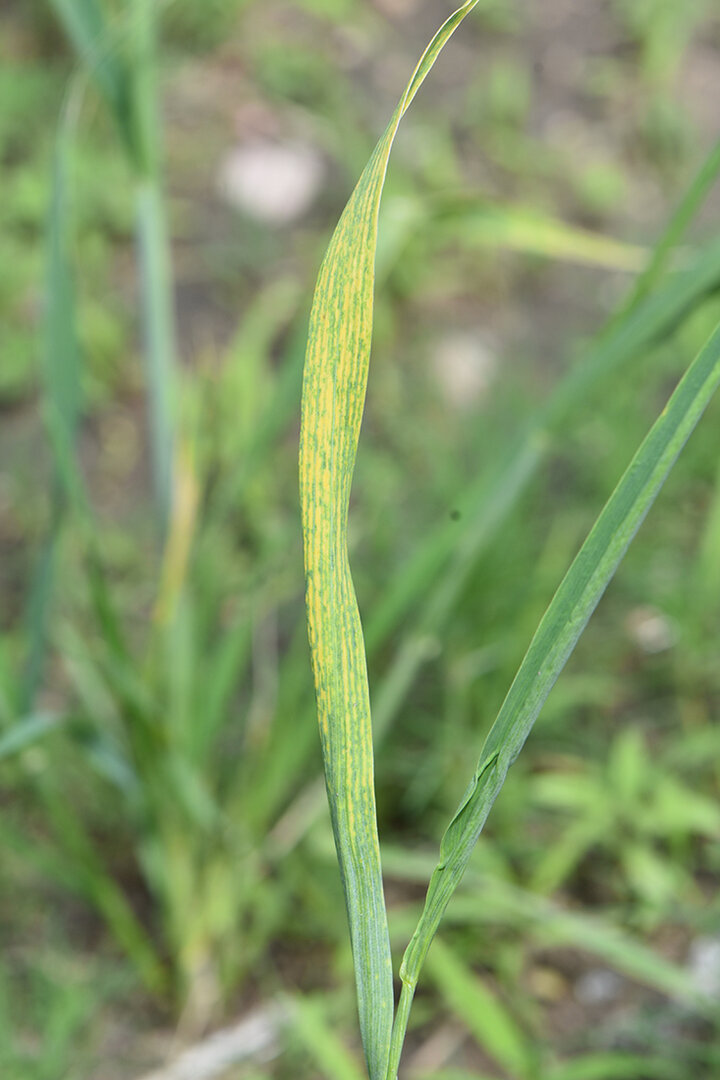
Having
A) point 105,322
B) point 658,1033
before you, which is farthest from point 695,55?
point 658,1033

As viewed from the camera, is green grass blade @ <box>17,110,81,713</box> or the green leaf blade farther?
green grass blade @ <box>17,110,81,713</box>

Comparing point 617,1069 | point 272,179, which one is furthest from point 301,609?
point 272,179

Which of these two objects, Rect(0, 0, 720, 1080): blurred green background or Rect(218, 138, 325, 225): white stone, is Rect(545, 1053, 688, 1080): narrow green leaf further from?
Rect(218, 138, 325, 225): white stone

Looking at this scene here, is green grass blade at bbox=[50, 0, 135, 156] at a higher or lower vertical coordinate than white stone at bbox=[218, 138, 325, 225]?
lower

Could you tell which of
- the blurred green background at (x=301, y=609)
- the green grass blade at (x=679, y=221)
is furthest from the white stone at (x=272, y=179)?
the green grass blade at (x=679, y=221)

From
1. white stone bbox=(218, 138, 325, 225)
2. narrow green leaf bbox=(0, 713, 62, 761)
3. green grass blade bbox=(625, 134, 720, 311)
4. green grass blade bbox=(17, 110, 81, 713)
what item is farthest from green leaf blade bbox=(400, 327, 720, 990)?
white stone bbox=(218, 138, 325, 225)
